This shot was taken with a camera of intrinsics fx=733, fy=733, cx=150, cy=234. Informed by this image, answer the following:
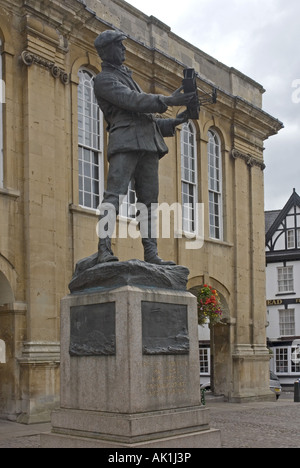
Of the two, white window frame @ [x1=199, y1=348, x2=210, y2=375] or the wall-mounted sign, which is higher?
the wall-mounted sign

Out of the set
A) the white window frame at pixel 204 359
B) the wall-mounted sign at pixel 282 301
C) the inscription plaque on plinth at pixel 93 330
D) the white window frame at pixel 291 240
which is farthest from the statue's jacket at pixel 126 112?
the white window frame at pixel 291 240

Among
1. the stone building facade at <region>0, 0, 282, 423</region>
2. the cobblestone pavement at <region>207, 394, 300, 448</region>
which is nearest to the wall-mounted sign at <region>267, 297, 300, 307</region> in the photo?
the stone building facade at <region>0, 0, 282, 423</region>

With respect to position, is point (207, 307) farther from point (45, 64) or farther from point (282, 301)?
point (282, 301)

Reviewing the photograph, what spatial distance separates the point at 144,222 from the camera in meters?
9.28

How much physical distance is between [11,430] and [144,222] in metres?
6.61

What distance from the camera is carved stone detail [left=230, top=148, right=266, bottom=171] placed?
81.0 ft

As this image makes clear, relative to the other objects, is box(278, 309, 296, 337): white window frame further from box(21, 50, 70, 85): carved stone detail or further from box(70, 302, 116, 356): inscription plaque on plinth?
box(70, 302, 116, 356): inscription plaque on plinth

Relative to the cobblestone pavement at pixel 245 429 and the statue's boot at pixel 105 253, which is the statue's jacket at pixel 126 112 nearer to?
the statue's boot at pixel 105 253

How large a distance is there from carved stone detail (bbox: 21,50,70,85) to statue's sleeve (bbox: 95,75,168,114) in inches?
316

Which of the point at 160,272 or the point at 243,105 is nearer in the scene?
the point at 160,272

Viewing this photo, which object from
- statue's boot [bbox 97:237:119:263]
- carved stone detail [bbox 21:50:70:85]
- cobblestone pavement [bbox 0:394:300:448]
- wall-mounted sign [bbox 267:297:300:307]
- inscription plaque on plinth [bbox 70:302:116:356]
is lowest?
cobblestone pavement [bbox 0:394:300:448]

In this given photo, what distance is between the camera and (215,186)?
24.1 metres

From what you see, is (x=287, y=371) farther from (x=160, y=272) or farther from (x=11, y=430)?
(x=160, y=272)
